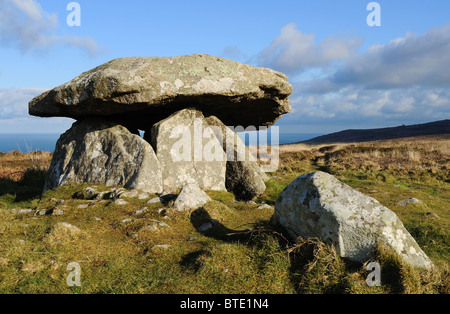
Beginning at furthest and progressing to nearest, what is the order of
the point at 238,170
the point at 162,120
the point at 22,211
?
the point at 238,170 < the point at 162,120 < the point at 22,211

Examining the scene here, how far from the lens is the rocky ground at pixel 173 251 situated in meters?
4.93

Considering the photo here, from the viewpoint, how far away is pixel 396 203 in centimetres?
1161

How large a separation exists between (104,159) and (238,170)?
5.33m

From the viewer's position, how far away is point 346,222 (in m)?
5.45

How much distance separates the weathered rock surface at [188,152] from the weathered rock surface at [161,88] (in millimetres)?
801

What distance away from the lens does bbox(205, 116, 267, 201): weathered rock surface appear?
1321cm

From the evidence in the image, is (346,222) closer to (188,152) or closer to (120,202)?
(120,202)

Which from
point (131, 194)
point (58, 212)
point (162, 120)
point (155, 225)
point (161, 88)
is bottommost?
point (155, 225)

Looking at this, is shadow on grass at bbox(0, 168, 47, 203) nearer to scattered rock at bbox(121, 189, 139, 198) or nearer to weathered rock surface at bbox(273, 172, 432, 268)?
scattered rock at bbox(121, 189, 139, 198)

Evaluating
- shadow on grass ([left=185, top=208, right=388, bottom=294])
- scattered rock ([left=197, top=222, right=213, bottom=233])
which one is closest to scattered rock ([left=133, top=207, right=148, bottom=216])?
scattered rock ([left=197, top=222, right=213, bottom=233])

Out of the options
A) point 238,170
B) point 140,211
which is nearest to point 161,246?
point 140,211
